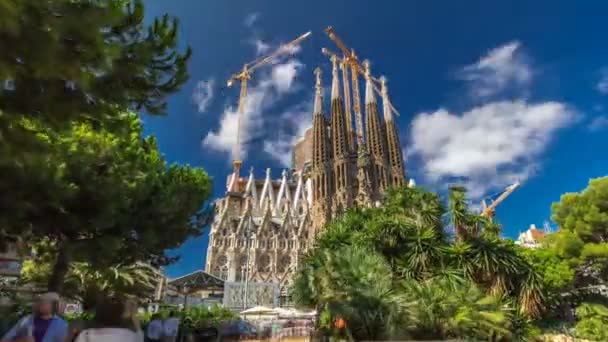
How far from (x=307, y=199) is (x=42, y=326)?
5819 centimetres

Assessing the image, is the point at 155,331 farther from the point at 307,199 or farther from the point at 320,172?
the point at 307,199

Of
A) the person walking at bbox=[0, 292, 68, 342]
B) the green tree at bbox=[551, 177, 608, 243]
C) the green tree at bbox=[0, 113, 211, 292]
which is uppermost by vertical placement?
the green tree at bbox=[551, 177, 608, 243]

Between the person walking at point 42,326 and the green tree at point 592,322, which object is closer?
the person walking at point 42,326

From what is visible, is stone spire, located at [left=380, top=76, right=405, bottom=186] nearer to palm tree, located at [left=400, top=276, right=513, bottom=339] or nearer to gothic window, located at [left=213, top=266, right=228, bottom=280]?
gothic window, located at [left=213, top=266, right=228, bottom=280]

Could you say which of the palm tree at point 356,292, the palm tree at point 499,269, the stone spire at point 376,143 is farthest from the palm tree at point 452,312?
the stone spire at point 376,143

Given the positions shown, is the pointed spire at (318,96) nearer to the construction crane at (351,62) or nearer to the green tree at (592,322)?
the construction crane at (351,62)

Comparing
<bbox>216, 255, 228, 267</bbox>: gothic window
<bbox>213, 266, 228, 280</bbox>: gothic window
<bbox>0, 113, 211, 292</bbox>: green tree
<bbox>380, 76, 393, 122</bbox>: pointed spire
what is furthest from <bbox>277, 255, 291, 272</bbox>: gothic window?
<bbox>0, 113, 211, 292</bbox>: green tree

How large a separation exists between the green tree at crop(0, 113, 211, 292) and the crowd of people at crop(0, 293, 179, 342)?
4163 millimetres

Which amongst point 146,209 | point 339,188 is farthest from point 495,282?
point 339,188

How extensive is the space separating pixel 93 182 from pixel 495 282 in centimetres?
1307

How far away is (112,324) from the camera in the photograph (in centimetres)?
239

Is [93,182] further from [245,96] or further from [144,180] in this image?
[245,96]

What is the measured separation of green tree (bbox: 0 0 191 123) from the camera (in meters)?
3.53

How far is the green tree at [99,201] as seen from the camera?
24.0ft
